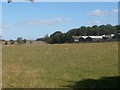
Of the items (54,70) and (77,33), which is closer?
(54,70)

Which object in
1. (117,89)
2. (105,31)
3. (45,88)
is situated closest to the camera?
(117,89)

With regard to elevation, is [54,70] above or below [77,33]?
below

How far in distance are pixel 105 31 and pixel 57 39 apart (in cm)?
2366

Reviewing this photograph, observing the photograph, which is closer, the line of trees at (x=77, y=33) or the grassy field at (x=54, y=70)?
the grassy field at (x=54, y=70)

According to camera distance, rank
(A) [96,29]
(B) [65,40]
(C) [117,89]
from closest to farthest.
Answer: (C) [117,89], (B) [65,40], (A) [96,29]

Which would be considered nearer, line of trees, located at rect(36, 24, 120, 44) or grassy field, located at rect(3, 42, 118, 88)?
grassy field, located at rect(3, 42, 118, 88)

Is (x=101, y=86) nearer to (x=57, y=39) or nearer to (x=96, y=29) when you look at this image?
(x=57, y=39)

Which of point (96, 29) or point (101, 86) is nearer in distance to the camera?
point (101, 86)

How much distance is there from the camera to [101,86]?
12836 mm

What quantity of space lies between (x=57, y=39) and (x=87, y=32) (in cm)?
3100

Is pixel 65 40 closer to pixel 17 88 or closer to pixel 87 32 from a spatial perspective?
pixel 87 32

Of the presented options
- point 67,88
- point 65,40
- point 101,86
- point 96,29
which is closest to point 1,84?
point 67,88

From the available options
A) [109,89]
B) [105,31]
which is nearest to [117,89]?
[109,89]

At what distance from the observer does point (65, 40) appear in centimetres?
13500
